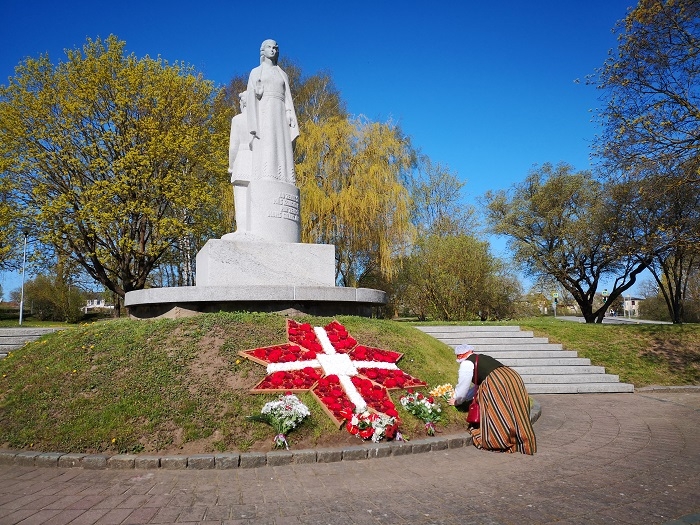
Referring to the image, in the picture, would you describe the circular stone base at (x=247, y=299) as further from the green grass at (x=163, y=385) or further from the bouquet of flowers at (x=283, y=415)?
the bouquet of flowers at (x=283, y=415)

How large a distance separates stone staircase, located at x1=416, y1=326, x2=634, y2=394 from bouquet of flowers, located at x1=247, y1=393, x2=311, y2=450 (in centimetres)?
756

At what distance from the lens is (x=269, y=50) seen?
12.3m

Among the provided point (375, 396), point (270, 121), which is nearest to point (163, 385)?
point (375, 396)

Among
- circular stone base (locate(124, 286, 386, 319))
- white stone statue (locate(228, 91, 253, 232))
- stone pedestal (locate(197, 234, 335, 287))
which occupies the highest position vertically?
white stone statue (locate(228, 91, 253, 232))

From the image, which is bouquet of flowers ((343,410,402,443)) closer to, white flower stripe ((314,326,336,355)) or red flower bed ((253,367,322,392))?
red flower bed ((253,367,322,392))

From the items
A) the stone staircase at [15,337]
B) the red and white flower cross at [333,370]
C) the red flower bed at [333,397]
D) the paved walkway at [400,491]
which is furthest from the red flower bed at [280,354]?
the stone staircase at [15,337]

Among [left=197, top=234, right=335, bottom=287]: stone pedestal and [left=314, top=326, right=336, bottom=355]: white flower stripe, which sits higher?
[left=197, top=234, right=335, bottom=287]: stone pedestal

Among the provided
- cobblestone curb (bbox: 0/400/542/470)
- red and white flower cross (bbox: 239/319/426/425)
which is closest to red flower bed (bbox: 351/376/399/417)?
red and white flower cross (bbox: 239/319/426/425)

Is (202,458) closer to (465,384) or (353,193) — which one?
(465,384)

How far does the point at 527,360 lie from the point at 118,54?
24027 mm

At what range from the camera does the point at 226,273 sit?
1061 centimetres

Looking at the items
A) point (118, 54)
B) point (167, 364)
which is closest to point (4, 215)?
point (118, 54)

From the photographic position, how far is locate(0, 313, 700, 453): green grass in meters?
6.39

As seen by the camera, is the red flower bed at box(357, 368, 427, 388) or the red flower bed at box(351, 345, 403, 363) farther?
the red flower bed at box(351, 345, 403, 363)
